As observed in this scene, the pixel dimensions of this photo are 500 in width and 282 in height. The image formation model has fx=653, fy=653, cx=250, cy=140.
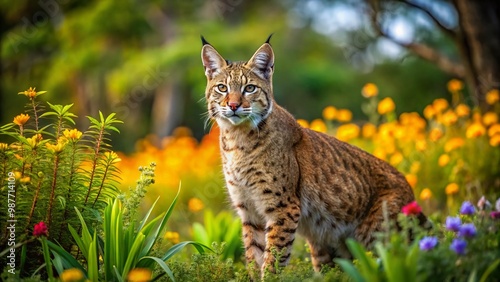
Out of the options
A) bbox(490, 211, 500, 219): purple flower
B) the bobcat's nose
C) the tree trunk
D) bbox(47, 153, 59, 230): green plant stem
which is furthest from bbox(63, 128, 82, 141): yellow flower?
the tree trunk

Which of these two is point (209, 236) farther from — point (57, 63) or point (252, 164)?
point (57, 63)

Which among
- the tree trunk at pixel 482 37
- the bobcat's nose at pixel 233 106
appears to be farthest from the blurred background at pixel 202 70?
the bobcat's nose at pixel 233 106

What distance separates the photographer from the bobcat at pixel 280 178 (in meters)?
4.91

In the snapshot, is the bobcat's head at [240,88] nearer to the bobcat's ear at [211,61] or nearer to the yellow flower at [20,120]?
the bobcat's ear at [211,61]

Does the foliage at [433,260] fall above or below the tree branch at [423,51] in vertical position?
below

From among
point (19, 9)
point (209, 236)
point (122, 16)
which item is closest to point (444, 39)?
point (122, 16)

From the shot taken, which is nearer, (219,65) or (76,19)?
(219,65)

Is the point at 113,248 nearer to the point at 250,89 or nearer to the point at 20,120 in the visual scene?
the point at 20,120

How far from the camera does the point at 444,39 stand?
19172 mm

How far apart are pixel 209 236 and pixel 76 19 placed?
880 centimetres

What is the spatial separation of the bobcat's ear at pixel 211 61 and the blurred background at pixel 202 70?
205 centimetres

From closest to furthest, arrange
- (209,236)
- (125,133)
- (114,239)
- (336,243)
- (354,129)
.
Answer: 1. (114,239)
2. (336,243)
3. (209,236)
4. (354,129)
5. (125,133)

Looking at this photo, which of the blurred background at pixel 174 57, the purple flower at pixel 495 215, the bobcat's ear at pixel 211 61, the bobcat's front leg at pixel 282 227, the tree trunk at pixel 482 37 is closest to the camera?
the purple flower at pixel 495 215

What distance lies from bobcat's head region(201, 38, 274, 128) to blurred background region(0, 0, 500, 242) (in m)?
2.09
